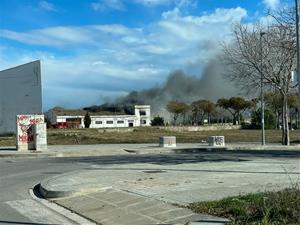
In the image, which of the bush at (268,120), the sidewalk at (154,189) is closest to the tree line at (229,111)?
the bush at (268,120)

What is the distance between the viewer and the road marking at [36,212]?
394 inches

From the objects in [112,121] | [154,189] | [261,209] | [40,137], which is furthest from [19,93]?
[112,121]

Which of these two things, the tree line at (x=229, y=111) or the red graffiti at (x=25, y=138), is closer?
the red graffiti at (x=25, y=138)

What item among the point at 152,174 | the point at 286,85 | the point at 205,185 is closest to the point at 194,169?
the point at 152,174

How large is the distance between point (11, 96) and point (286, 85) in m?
28.7

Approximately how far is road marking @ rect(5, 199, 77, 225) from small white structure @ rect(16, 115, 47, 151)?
61.3 feet

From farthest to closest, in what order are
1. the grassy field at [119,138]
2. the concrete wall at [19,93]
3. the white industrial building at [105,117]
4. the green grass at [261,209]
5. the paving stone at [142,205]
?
1. the white industrial building at [105,117]
2. the concrete wall at [19,93]
3. the grassy field at [119,138]
4. the paving stone at [142,205]
5. the green grass at [261,209]

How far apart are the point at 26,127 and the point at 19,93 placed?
2099 cm

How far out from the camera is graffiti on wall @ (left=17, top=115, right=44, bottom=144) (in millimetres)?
31375

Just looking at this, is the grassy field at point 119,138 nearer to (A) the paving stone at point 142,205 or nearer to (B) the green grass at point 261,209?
(A) the paving stone at point 142,205

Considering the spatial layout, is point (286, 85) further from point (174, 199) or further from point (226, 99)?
point (226, 99)

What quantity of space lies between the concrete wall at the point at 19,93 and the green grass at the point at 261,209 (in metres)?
37.0

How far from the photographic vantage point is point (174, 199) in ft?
36.8

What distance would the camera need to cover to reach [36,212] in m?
11.1
